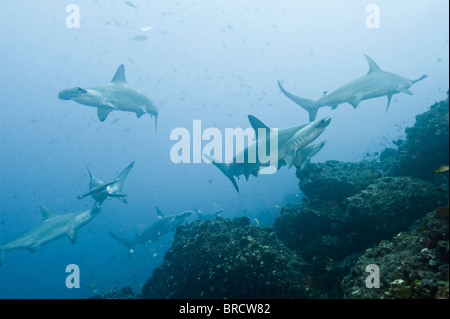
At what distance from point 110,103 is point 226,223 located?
632 centimetres

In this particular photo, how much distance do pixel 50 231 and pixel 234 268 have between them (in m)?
12.8

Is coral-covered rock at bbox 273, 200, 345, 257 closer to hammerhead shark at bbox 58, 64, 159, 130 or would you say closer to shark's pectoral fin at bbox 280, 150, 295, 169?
shark's pectoral fin at bbox 280, 150, 295, 169

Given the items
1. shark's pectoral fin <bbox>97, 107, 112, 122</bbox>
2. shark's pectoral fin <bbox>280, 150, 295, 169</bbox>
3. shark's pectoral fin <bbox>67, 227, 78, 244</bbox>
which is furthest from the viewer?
shark's pectoral fin <bbox>67, 227, 78, 244</bbox>

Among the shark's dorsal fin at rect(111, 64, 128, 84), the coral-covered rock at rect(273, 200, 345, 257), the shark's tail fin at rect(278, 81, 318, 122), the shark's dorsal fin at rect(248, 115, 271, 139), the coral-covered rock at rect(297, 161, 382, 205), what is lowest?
the coral-covered rock at rect(273, 200, 345, 257)

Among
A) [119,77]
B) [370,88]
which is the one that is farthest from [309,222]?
[119,77]

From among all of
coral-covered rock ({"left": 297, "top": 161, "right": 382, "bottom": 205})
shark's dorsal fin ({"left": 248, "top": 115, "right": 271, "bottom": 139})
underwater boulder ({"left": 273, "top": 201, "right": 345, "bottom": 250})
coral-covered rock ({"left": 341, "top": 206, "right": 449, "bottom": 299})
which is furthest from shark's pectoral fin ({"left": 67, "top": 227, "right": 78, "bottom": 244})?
coral-covered rock ({"left": 341, "top": 206, "right": 449, "bottom": 299})

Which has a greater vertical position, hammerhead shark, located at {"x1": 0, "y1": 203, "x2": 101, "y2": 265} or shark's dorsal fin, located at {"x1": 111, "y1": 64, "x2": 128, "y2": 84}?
shark's dorsal fin, located at {"x1": 111, "y1": 64, "x2": 128, "y2": 84}

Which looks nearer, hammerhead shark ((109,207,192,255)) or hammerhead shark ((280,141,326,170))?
hammerhead shark ((280,141,326,170))

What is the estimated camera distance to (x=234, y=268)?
5262mm

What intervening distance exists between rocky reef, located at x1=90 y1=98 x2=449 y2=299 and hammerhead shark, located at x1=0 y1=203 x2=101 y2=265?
7.00m

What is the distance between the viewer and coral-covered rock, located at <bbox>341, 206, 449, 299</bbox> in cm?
284

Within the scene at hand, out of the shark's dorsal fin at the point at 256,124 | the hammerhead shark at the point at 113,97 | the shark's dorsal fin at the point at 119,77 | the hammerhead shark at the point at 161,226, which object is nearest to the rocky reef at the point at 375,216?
the shark's dorsal fin at the point at 256,124

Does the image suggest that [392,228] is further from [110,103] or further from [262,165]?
[110,103]

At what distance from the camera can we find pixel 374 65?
8.30 metres
